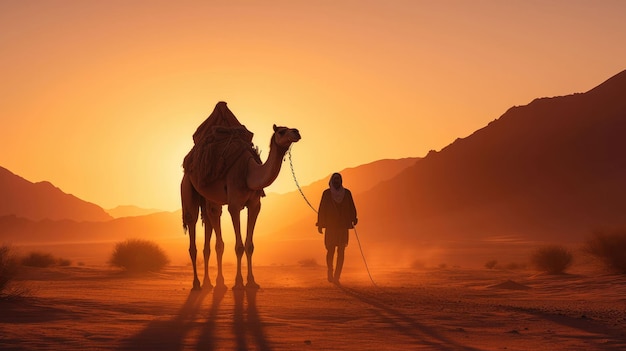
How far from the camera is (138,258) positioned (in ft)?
88.4

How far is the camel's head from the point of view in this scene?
13617mm

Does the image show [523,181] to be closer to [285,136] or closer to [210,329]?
[285,136]

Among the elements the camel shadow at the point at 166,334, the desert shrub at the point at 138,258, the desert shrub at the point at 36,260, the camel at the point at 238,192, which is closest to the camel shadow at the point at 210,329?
the camel shadow at the point at 166,334

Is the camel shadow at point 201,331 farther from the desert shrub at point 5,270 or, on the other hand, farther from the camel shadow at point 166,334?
the desert shrub at point 5,270

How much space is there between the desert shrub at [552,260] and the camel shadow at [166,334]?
594 inches

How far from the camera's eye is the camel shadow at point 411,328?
8.58m

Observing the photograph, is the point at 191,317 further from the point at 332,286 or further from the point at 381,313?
the point at 332,286

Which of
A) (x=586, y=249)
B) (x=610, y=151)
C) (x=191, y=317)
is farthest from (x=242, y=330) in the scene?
(x=610, y=151)

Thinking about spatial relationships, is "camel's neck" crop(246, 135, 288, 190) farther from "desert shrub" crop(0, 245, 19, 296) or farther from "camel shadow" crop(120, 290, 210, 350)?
"desert shrub" crop(0, 245, 19, 296)

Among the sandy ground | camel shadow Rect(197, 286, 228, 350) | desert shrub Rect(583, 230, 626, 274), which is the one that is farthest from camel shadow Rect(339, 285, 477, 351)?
desert shrub Rect(583, 230, 626, 274)

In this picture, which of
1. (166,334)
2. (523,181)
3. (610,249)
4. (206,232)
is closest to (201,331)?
(166,334)

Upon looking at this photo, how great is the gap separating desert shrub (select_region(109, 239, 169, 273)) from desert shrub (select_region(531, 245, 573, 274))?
490 inches

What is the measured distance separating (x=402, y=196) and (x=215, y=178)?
305 ft

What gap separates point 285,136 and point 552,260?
13.2 m
